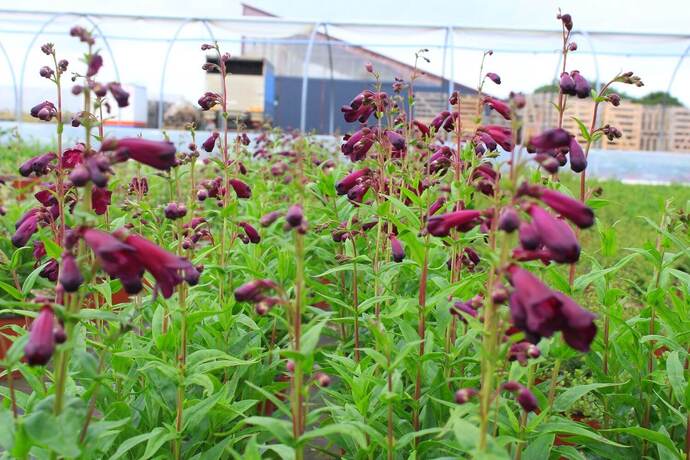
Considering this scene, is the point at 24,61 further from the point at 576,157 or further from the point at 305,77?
the point at 576,157

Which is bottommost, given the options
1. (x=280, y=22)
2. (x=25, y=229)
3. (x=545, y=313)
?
(x=25, y=229)

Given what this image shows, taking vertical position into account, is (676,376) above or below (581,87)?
below

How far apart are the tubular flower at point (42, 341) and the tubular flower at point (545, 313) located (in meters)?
0.89

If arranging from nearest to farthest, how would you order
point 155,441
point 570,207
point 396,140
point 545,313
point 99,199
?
point 545,313 < point 570,207 < point 155,441 < point 99,199 < point 396,140

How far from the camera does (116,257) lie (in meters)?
1.45

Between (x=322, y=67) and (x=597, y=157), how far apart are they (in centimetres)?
697

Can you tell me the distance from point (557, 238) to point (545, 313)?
6.1 inches

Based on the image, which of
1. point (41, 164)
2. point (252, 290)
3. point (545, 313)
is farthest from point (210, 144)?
point (545, 313)

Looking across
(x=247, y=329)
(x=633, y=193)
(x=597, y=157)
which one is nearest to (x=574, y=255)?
(x=247, y=329)

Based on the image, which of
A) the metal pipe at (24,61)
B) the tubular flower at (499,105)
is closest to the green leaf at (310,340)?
the tubular flower at (499,105)

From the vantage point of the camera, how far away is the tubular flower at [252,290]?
1.59m

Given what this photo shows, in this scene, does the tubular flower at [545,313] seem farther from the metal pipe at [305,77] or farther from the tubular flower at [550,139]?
the metal pipe at [305,77]

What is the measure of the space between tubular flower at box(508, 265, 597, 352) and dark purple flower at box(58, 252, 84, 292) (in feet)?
2.78

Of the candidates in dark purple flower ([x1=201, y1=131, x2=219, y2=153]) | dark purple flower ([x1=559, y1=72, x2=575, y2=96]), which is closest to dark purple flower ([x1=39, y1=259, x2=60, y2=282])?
dark purple flower ([x1=201, y1=131, x2=219, y2=153])
